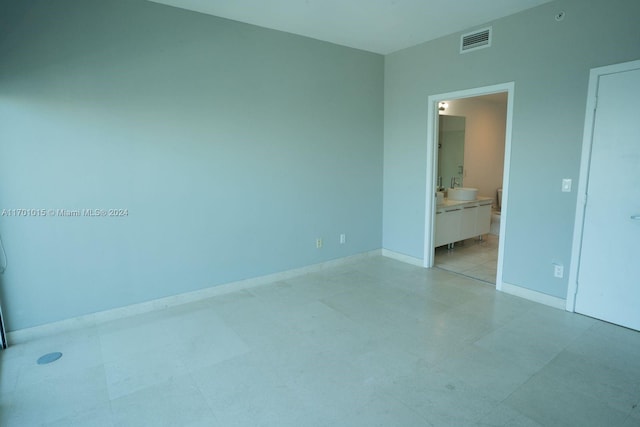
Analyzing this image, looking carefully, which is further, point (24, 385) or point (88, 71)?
point (88, 71)

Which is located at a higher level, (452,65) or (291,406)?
(452,65)

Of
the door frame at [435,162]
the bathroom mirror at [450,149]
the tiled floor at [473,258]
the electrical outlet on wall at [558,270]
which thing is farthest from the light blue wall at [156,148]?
the electrical outlet on wall at [558,270]

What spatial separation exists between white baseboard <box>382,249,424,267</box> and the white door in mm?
1916

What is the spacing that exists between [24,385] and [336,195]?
3539mm

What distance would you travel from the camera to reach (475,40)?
3779 mm

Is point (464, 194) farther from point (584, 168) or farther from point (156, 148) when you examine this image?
point (156, 148)

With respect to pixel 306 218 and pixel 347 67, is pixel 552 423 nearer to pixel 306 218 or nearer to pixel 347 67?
pixel 306 218

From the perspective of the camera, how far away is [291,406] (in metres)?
2.10

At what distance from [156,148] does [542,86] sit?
12.5 ft

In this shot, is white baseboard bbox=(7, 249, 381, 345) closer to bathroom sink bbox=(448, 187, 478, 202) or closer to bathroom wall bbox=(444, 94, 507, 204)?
bathroom sink bbox=(448, 187, 478, 202)

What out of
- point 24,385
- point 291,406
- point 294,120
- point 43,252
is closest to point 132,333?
point 24,385

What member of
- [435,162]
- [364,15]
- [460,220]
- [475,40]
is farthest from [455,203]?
[364,15]

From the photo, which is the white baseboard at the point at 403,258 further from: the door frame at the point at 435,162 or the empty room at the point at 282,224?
the empty room at the point at 282,224

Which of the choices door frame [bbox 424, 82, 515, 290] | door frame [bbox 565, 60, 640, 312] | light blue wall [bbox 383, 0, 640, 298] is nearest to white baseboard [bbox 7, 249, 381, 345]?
door frame [bbox 424, 82, 515, 290]
